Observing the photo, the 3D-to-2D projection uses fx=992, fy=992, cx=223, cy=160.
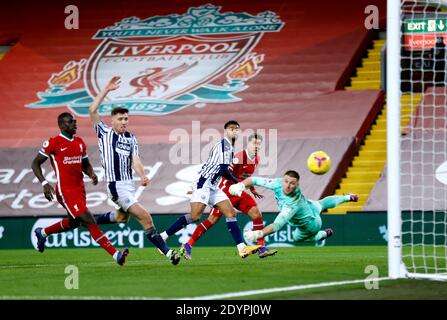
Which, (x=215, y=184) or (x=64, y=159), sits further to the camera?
(x=215, y=184)

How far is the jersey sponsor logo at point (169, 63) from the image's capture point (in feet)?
90.3

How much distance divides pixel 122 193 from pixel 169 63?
15679 mm

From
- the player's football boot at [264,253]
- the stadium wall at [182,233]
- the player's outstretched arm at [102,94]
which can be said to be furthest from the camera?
the stadium wall at [182,233]

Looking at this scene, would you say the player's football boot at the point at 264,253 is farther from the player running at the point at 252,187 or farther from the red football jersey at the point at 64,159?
the red football jersey at the point at 64,159

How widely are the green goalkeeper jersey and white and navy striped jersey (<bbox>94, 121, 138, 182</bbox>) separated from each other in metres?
1.76

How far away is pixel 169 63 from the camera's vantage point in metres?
28.5

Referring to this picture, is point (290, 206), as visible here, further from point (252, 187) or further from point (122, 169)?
point (122, 169)

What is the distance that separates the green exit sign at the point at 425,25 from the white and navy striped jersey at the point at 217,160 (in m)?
3.85

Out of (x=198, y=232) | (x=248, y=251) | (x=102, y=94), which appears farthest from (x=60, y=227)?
(x=248, y=251)

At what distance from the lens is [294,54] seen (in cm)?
2759

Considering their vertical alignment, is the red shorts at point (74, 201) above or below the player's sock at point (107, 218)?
above

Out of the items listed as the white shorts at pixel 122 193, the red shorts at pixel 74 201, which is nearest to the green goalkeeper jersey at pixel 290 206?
the white shorts at pixel 122 193

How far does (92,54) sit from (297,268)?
1809cm

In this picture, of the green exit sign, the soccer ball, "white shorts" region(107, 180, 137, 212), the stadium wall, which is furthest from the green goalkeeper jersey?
the stadium wall
